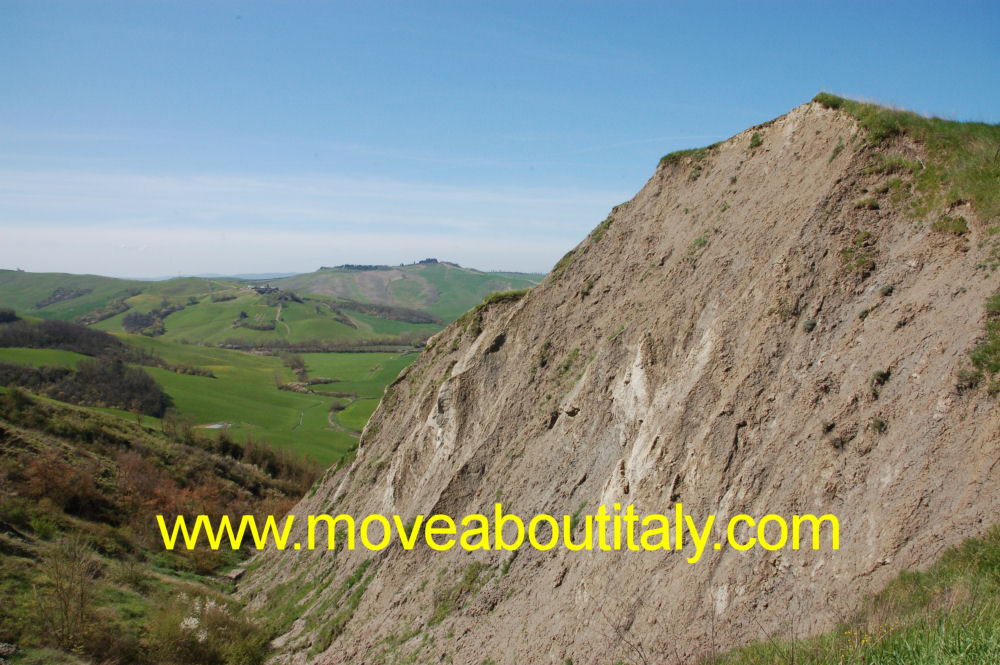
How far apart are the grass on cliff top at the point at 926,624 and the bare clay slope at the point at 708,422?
46 centimetres

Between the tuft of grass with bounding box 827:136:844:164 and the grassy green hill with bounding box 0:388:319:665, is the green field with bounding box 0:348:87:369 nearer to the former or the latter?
the grassy green hill with bounding box 0:388:319:665

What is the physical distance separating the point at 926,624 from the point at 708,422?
248 inches

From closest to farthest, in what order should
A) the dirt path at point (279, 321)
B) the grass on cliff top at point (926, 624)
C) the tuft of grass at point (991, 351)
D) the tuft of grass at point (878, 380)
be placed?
1. the grass on cliff top at point (926, 624)
2. the tuft of grass at point (991, 351)
3. the tuft of grass at point (878, 380)
4. the dirt path at point (279, 321)

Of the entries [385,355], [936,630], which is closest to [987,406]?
[936,630]

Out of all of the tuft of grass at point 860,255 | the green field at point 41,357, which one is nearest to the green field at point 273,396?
the green field at point 41,357

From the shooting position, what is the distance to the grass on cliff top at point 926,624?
6648 millimetres

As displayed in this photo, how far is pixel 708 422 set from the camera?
13.4 m

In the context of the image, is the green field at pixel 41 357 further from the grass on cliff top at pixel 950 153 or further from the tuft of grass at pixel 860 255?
the grass on cliff top at pixel 950 153

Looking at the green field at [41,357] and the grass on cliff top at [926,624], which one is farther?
the green field at [41,357]

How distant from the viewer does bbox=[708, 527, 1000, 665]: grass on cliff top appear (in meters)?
6.65

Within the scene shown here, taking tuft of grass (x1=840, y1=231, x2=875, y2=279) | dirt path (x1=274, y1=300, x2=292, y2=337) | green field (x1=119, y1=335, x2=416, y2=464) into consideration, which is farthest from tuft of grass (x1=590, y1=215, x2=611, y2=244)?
dirt path (x1=274, y1=300, x2=292, y2=337)

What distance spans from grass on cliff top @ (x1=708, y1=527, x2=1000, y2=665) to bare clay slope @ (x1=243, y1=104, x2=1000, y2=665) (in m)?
0.46

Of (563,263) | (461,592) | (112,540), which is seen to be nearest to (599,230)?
(563,263)

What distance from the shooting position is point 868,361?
11711 millimetres
